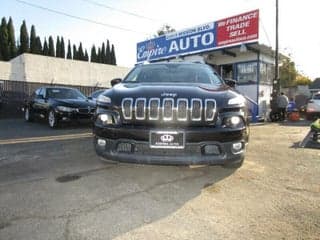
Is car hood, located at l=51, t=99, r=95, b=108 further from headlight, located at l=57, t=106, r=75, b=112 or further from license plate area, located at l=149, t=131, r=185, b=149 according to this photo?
license plate area, located at l=149, t=131, r=185, b=149

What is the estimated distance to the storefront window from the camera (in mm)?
16797

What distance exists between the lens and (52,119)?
11.1 metres

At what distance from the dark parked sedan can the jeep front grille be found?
691 centimetres

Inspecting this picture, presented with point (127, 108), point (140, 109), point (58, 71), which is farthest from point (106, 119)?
point (58, 71)

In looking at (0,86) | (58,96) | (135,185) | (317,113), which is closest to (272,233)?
(135,185)

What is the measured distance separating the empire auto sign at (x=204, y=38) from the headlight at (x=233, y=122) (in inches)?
460

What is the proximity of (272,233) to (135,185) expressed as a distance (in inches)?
72.8

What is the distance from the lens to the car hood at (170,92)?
171 inches

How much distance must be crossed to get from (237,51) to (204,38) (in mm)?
1708

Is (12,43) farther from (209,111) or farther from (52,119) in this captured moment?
(209,111)

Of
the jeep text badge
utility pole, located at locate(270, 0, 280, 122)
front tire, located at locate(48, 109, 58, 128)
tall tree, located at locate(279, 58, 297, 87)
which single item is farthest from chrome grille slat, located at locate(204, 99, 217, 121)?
tall tree, located at locate(279, 58, 297, 87)

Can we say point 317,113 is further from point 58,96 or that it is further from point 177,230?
point 177,230

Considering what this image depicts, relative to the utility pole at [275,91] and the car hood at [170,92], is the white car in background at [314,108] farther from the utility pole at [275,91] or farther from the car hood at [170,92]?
the car hood at [170,92]

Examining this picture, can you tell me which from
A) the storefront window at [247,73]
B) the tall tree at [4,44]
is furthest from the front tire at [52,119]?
the tall tree at [4,44]
